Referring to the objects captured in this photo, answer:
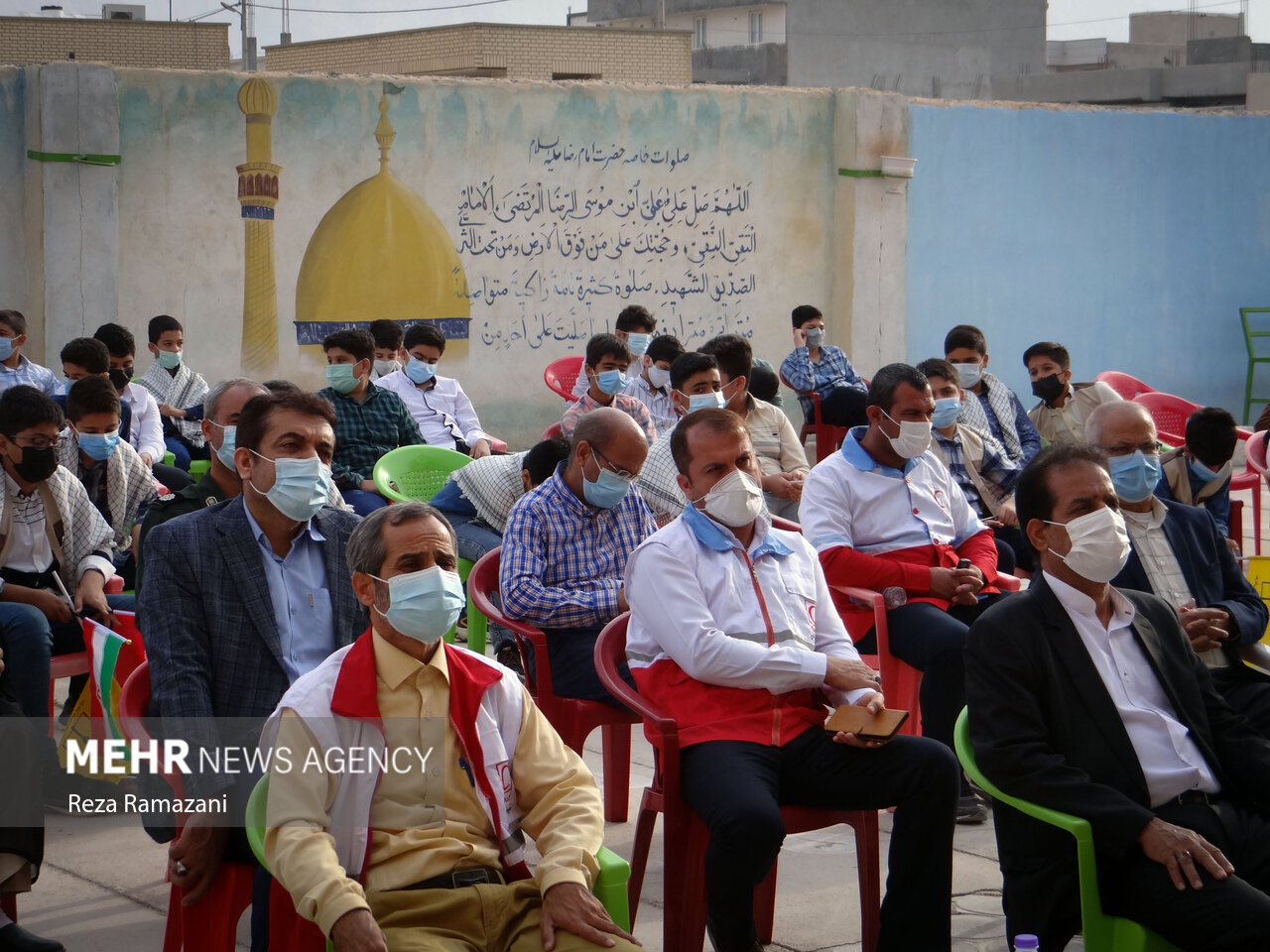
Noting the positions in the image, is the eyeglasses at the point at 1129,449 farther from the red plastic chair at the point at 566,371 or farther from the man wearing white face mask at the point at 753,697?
the red plastic chair at the point at 566,371

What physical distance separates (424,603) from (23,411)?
237 cm

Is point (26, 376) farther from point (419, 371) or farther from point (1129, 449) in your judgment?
point (1129, 449)

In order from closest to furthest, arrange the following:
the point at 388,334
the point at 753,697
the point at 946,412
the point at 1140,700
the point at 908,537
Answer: the point at 1140,700
the point at 753,697
the point at 908,537
the point at 946,412
the point at 388,334

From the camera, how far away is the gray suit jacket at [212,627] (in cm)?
325

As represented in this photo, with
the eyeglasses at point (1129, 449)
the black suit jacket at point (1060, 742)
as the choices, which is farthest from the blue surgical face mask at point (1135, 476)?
the black suit jacket at point (1060, 742)

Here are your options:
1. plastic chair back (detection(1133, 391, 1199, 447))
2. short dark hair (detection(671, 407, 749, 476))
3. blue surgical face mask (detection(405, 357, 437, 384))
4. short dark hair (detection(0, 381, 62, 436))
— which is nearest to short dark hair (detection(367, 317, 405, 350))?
blue surgical face mask (detection(405, 357, 437, 384))

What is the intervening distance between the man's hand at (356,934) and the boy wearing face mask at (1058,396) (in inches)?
227

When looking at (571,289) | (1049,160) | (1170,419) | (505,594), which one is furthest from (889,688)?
(1049,160)

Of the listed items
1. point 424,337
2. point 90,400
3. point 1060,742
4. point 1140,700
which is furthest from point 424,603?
point 424,337

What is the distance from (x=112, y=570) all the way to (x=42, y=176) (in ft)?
20.4

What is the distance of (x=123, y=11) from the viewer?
27.0 m

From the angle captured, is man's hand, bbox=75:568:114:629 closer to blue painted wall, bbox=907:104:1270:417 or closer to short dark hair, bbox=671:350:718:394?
short dark hair, bbox=671:350:718:394

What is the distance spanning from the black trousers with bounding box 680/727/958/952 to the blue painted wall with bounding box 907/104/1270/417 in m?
10.7

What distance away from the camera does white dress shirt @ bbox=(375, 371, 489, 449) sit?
8609 mm
